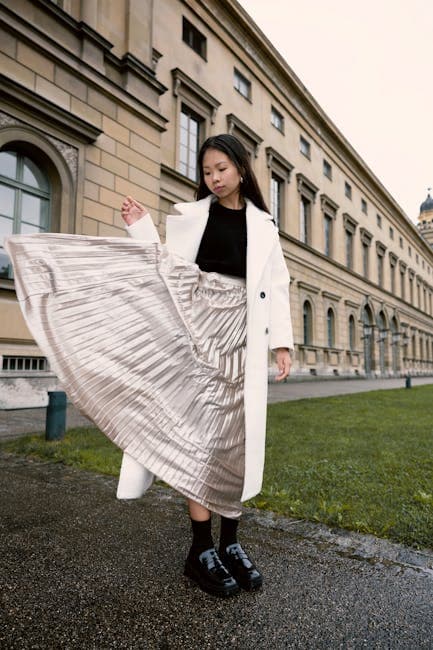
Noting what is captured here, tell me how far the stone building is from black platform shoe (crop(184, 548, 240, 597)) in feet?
22.0

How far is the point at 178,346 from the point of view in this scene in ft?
5.96

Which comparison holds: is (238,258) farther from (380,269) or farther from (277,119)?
(380,269)

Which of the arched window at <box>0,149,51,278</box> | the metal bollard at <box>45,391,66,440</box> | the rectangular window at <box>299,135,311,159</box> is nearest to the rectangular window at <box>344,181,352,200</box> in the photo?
the rectangular window at <box>299,135,311,159</box>

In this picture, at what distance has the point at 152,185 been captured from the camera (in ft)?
34.7

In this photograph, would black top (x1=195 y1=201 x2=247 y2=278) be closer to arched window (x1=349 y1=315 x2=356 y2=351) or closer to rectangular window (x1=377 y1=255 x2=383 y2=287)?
arched window (x1=349 y1=315 x2=356 y2=351)

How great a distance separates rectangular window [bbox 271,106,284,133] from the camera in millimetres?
20094

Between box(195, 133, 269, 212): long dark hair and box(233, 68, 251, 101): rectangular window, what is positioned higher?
box(233, 68, 251, 101): rectangular window

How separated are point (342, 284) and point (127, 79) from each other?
18.7 meters

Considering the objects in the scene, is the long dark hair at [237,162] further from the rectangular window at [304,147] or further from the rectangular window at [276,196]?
the rectangular window at [304,147]

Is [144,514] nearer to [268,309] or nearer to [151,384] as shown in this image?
[151,384]

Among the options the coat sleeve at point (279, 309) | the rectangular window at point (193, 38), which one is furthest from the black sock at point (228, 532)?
the rectangular window at point (193, 38)

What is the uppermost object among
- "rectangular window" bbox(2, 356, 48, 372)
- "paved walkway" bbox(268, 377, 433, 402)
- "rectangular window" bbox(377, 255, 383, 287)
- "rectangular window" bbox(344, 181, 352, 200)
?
"rectangular window" bbox(344, 181, 352, 200)

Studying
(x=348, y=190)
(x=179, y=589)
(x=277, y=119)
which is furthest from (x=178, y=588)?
(x=348, y=190)

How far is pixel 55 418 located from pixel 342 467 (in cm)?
301
